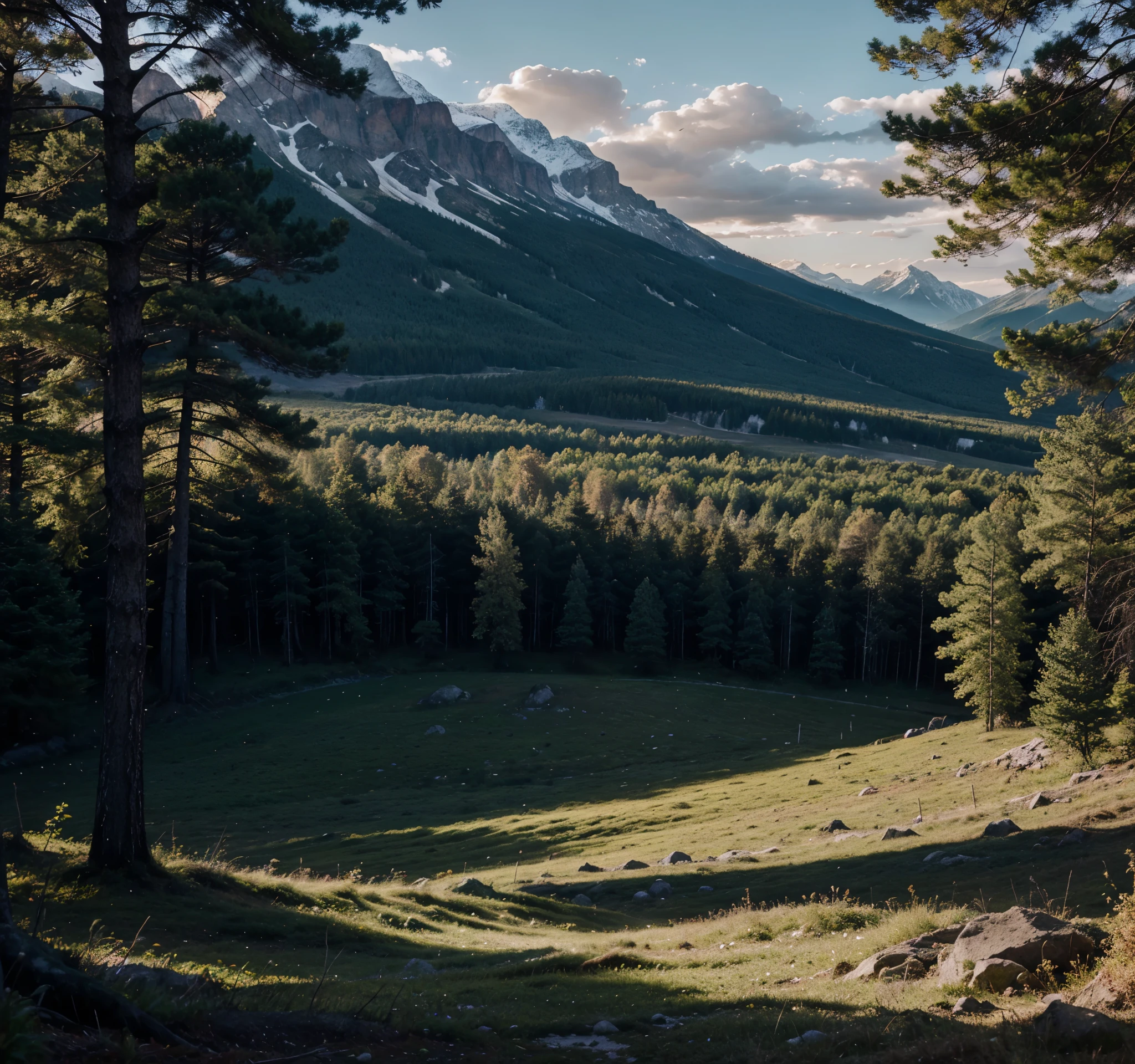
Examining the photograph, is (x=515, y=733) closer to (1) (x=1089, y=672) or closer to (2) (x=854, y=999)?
(1) (x=1089, y=672)

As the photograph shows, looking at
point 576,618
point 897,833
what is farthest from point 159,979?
point 576,618

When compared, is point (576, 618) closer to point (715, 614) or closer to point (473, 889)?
point (715, 614)

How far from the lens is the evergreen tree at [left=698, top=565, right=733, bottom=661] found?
74875 millimetres

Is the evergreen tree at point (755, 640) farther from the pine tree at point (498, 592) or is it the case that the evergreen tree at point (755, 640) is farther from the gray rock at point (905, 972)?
the gray rock at point (905, 972)

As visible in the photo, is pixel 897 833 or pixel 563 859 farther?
pixel 563 859

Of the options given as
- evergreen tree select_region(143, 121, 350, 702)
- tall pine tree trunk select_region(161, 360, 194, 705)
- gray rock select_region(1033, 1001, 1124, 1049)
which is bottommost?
gray rock select_region(1033, 1001, 1124, 1049)

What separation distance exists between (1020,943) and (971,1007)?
1487 millimetres

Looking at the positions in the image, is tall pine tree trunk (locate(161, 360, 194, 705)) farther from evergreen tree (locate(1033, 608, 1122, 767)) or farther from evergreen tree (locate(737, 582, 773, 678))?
evergreen tree (locate(737, 582, 773, 678))

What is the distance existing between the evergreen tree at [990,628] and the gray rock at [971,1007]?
38.7 m

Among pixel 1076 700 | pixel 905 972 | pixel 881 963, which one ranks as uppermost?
pixel 905 972

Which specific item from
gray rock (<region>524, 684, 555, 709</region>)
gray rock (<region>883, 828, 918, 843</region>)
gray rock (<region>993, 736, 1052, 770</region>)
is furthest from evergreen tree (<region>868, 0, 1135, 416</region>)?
gray rock (<region>524, 684, 555, 709</region>)

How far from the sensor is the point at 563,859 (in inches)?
1080

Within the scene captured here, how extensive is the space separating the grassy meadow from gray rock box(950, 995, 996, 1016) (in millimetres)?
286

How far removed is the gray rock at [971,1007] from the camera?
771 centimetres
